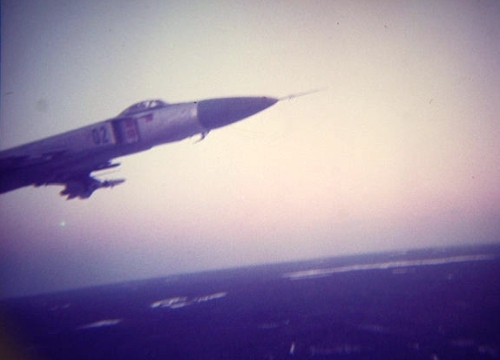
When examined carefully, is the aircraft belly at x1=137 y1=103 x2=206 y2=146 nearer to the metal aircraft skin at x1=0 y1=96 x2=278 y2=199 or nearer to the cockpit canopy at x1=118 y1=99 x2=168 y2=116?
the metal aircraft skin at x1=0 y1=96 x2=278 y2=199

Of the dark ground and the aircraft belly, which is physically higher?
the aircraft belly

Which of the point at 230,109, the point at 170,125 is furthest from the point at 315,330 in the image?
the point at 230,109

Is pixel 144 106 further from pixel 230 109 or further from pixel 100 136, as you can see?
pixel 230 109

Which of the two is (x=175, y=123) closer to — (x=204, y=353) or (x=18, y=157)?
(x=18, y=157)

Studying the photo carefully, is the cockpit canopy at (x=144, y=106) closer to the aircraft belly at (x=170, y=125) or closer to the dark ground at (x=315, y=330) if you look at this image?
the aircraft belly at (x=170, y=125)

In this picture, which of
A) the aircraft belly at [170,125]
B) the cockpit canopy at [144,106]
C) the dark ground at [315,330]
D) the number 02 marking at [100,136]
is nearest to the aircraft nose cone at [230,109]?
the aircraft belly at [170,125]

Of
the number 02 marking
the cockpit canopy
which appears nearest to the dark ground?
the number 02 marking

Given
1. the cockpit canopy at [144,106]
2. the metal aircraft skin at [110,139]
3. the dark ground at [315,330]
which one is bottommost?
the dark ground at [315,330]
